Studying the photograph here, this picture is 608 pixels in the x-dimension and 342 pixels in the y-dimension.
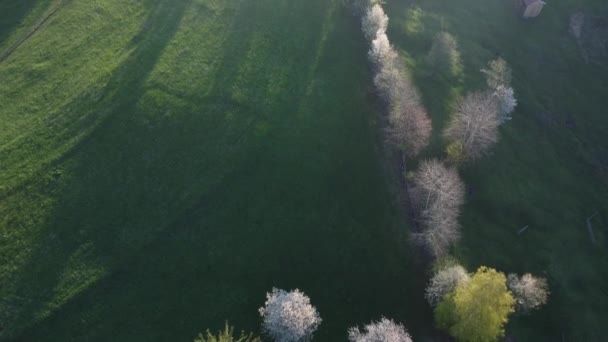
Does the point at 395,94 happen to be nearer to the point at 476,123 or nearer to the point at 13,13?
the point at 476,123

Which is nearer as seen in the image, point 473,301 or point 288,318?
point 288,318

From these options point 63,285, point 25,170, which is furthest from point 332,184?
point 25,170

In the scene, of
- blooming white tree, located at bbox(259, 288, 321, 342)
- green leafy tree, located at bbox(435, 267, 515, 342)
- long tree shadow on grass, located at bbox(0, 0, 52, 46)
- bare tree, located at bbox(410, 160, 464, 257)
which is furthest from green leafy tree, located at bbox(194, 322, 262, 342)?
long tree shadow on grass, located at bbox(0, 0, 52, 46)

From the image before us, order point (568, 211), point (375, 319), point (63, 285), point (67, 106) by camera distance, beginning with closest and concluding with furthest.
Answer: point (63, 285)
point (375, 319)
point (67, 106)
point (568, 211)

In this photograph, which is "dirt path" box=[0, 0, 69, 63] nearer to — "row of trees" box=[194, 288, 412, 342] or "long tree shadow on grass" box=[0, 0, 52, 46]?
"long tree shadow on grass" box=[0, 0, 52, 46]

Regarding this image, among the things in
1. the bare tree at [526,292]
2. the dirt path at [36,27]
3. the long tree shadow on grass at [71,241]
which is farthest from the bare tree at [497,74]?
the dirt path at [36,27]

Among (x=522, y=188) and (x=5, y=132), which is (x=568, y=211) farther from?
(x=5, y=132)

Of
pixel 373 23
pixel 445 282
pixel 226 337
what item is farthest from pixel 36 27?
pixel 445 282
